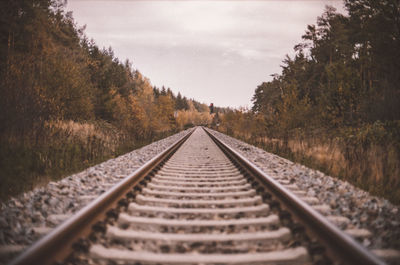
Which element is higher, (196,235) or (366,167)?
(366,167)

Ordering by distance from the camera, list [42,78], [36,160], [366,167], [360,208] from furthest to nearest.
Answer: [42,78] → [36,160] → [366,167] → [360,208]

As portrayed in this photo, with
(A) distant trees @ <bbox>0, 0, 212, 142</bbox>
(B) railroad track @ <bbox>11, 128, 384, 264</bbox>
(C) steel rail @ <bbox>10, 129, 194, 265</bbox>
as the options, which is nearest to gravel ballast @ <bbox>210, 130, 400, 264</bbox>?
(B) railroad track @ <bbox>11, 128, 384, 264</bbox>

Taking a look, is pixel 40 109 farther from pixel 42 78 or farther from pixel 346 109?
pixel 346 109

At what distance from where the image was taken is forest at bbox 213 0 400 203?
5.45 meters

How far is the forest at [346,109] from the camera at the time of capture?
5453mm

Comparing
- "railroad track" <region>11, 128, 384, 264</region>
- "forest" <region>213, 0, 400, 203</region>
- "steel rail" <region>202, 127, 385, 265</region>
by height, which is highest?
"forest" <region>213, 0, 400, 203</region>

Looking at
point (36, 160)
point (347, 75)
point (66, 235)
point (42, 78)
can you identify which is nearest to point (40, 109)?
point (36, 160)

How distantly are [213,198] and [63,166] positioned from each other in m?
4.18

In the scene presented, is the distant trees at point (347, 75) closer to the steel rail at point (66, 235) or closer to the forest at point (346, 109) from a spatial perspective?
the forest at point (346, 109)

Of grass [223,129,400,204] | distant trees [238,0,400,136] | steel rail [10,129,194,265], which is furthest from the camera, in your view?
distant trees [238,0,400,136]

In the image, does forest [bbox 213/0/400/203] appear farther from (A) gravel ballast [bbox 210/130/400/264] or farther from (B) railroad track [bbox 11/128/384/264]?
(B) railroad track [bbox 11/128/384/264]

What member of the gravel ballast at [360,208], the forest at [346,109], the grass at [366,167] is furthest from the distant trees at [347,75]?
the gravel ballast at [360,208]

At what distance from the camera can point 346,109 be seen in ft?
36.9

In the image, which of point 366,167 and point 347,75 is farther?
point 347,75
